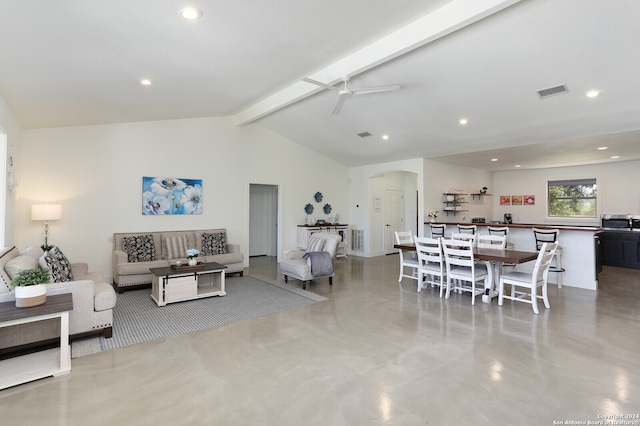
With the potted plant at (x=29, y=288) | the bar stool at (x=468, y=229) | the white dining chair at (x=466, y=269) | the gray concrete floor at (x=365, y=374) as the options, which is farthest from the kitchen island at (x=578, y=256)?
the potted plant at (x=29, y=288)

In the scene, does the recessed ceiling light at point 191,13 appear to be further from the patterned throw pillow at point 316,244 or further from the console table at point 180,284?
the patterned throw pillow at point 316,244

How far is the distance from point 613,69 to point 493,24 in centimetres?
165

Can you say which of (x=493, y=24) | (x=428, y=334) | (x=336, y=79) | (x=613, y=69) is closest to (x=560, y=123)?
(x=613, y=69)

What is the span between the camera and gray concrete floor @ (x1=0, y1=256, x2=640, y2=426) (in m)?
2.22

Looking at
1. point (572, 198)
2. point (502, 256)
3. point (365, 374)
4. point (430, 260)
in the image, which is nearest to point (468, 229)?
point (430, 260)

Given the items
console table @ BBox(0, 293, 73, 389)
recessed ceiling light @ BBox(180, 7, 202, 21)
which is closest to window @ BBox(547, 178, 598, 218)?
recessed ceiling light @ BBox(180, 7, 202, 21)

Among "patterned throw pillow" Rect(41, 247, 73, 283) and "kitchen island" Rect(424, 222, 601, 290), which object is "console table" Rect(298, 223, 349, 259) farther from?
"patterned throw pillow" Rect(41, 247, 73, 283)

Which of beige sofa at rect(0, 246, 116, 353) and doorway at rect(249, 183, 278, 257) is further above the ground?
doorway at rect(249, 183, 278, 257)

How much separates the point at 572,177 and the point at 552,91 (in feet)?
19.5

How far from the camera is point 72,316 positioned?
3.36 meters

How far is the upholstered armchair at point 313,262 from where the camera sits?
5.64 metres

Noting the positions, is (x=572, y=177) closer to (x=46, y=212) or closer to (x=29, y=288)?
(x=29, y=288)

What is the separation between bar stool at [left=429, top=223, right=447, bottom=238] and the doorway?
13.7ft

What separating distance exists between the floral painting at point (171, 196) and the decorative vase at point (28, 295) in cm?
374
